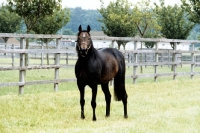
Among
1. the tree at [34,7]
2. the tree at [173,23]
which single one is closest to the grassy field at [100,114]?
the tree at [34,7]

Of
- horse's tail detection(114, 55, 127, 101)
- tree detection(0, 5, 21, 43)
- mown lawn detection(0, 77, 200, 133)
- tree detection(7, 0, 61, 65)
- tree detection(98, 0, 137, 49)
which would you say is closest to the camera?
mown lawn detection(0, 77, 200, 133)

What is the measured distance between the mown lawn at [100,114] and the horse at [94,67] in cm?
51

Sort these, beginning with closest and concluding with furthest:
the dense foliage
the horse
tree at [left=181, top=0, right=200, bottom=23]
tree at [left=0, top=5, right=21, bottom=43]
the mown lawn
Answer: the mown lawn < the horse < tree at [left=181, top=0, right=200, bottom=23] < tree at [left=0, top=5, right=21, bottom=43] < the dense foliage

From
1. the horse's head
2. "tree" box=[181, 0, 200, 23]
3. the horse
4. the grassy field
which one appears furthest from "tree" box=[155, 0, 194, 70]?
the horse's head

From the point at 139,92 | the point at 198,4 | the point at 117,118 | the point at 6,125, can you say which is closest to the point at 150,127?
the point at 117,118

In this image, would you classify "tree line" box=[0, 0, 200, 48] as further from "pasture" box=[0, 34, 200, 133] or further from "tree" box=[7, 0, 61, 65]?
"pasture" box=[0, 34, 200, 133]

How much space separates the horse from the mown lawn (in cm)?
51

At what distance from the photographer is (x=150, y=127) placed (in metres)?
7.34

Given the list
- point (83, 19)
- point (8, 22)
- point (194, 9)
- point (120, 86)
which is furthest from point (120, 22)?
point (83, 19)

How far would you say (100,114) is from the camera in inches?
349

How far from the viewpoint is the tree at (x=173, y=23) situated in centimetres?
3241

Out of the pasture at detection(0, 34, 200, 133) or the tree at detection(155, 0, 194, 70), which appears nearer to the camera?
the pasture at detection(0, 34, 200, 133)

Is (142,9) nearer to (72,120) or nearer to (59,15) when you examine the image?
(59,15)

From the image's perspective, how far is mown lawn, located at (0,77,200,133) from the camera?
7105 mm
